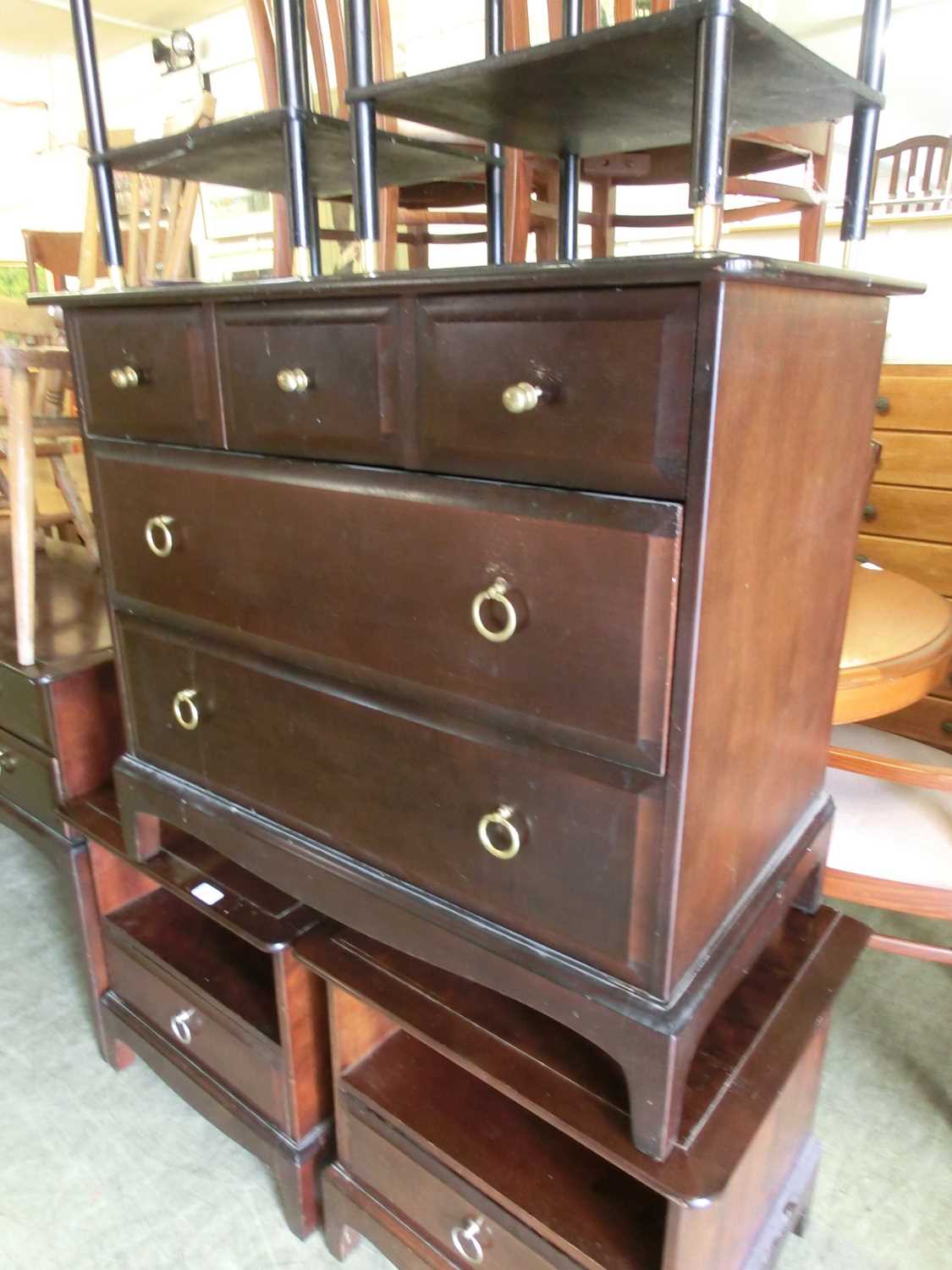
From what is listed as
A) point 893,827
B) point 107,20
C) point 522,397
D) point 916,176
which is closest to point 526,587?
point 522,397

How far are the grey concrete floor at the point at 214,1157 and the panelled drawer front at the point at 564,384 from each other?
1066 mm

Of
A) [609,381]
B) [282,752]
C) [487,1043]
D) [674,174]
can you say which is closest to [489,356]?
[609,381]

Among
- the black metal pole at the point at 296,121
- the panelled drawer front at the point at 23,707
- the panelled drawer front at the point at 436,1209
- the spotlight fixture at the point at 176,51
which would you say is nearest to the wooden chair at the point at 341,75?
the black metal pole at the point at 296,121

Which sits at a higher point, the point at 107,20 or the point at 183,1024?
the point at 107,20

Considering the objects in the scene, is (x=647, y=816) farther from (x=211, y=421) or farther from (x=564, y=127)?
(x=564, y=127)

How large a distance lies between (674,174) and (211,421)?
52.4 inches

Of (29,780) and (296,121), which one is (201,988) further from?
(296,121)

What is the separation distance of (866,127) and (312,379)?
57 centimetres

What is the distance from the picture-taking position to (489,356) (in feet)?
2.17

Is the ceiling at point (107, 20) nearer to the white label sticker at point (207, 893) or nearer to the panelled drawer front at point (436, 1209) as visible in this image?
the white label sticker at point (207, 893)

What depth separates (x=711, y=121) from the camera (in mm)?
579

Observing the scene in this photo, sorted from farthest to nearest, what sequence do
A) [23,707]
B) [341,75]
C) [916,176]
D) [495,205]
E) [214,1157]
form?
[916,176] → [341,75] → [23,707] → [214,1157] → [495,205]

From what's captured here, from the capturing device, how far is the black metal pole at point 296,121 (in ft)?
2.72

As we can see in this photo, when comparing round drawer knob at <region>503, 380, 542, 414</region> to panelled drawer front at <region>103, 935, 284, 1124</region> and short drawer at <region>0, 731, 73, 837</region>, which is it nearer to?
panelled drawer front at <region>103, 935, 284, 1124</region>
